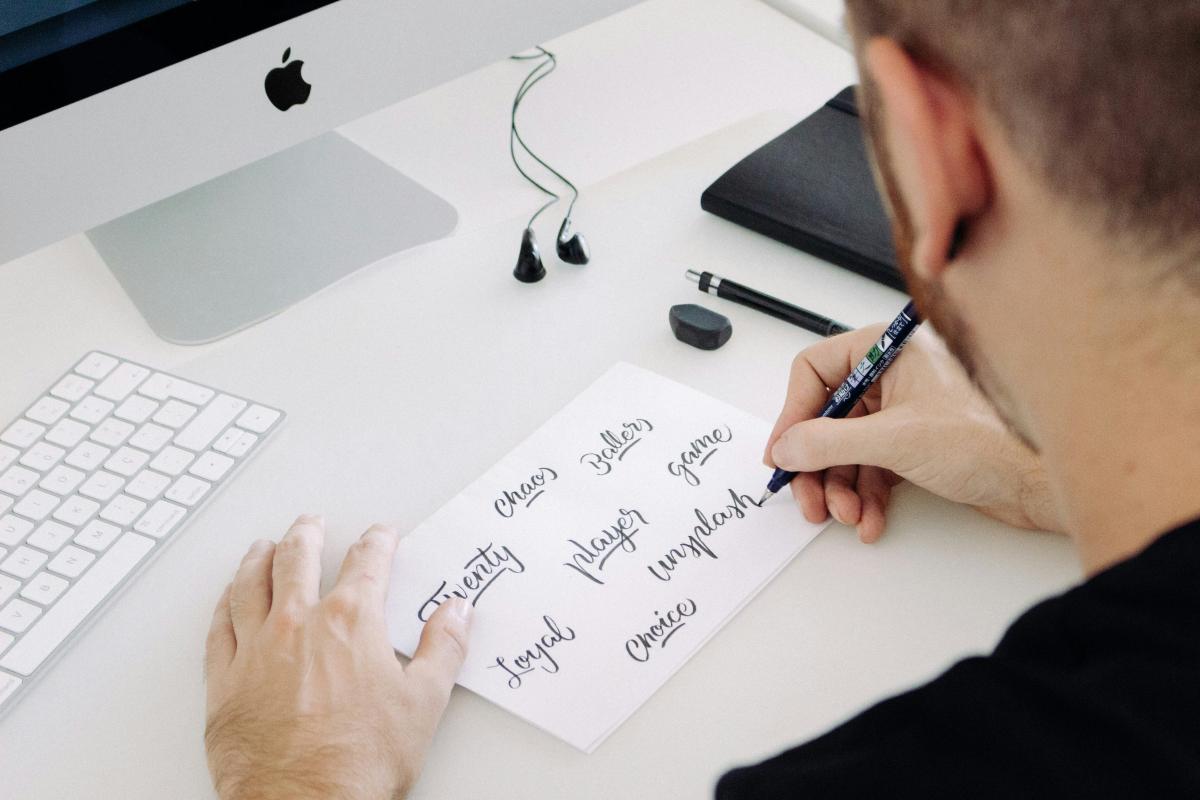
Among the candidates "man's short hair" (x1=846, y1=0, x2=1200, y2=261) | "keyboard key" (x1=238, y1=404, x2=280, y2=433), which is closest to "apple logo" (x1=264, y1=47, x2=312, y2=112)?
"keyboard key" (x1=238, y1=404, x2=280, y2=433)

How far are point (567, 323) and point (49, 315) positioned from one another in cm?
41

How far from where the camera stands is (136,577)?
2.43ft

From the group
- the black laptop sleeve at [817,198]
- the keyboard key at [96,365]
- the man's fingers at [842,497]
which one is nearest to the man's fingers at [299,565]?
the keyboard key at [96,365]

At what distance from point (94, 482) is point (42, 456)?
5cm

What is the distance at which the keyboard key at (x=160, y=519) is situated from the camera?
752 millimetres

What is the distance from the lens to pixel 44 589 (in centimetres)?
72

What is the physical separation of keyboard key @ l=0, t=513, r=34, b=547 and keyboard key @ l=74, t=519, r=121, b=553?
0.11ft

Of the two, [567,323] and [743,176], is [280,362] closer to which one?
[567,323]

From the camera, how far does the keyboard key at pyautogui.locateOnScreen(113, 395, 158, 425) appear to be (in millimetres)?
811

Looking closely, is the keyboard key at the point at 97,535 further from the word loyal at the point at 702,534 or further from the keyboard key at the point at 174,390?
the word loyal at the point at 702,534

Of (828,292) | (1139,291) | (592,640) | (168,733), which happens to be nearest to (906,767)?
(1139,291)

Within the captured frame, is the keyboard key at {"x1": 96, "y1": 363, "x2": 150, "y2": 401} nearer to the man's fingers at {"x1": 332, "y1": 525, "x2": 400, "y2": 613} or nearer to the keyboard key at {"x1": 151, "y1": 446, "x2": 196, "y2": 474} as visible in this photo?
the keyboard key at {"x1": 151, "y1": 446, "x2": 196, "y2": 474}

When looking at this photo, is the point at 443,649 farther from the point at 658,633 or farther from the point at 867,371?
the point at 867,371

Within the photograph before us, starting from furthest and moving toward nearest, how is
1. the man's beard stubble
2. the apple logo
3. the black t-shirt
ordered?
the apple logo < the man's beard stubble < the black t-shirt
